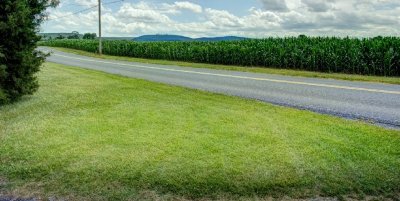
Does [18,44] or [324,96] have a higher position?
[18,44]

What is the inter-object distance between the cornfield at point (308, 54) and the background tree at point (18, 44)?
1601cm

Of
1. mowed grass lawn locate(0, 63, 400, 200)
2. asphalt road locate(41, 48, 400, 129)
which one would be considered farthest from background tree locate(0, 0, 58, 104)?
asphalt road locate(41, 48, 400, 129)

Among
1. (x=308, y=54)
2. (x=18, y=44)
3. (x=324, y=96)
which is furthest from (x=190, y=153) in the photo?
(x=308, y=54)

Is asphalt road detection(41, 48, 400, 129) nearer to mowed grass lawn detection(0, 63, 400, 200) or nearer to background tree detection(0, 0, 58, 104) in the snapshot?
mowed grass lawn detection(0, 63, 400, 200)

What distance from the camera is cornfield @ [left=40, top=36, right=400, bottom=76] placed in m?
20.2

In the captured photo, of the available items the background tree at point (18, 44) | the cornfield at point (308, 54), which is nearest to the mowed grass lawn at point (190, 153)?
the background tree at point (18, 44)

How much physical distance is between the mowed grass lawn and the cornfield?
13.9m

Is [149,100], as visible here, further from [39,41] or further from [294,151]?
[294,151]

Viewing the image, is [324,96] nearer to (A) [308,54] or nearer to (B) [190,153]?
(B) [190,153]

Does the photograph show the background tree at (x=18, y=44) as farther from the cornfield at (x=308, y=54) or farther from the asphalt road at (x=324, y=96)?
the cornfield at (x=308, y=54)

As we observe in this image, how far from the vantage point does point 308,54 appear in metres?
23.6

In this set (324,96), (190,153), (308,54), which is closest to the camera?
(190,153)

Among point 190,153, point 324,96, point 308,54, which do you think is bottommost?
point 190,153

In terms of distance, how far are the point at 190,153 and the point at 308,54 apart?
64.0ft
